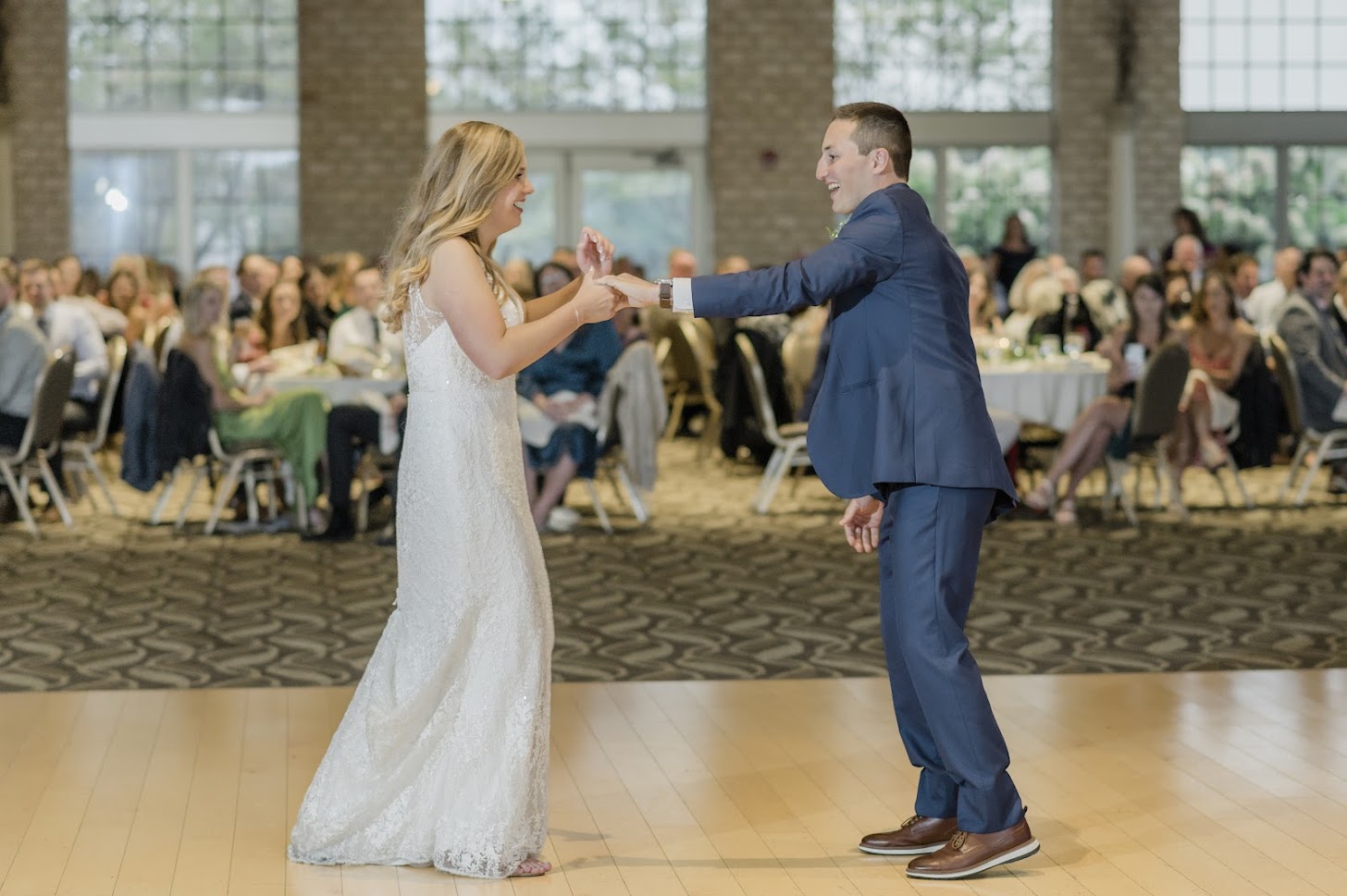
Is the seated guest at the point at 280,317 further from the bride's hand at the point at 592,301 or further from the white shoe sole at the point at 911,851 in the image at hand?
the white shoe sole at the point at 911,851

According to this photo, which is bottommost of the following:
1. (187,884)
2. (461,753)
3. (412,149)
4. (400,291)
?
(187,884)

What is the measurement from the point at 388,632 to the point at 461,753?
0.32m

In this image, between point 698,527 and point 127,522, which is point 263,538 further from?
point 698,527

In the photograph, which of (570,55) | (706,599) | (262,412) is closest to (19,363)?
(262,412)

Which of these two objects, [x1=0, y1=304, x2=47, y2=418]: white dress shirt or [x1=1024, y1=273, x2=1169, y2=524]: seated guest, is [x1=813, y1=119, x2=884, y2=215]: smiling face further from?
[x1=0, y1=304, x2=47, y2=418]: white dress shirt

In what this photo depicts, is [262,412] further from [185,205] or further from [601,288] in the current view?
[185,205]

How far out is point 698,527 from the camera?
30.5 feet

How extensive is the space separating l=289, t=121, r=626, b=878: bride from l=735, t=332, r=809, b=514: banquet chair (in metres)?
5.85

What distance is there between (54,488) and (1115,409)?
5359 mm

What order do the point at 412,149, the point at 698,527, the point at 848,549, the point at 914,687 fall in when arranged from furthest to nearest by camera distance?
the point at 412,149 → the point at 698,527 → the point at 848,549 → the point at 914,687

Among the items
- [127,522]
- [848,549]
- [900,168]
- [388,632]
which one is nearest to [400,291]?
[388,632]

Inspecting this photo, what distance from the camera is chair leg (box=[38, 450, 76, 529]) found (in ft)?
29.7

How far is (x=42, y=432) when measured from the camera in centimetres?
878

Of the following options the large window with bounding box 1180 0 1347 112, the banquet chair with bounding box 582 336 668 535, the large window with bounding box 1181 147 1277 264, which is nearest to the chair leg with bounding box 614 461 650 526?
the banquet chair with bounding box 582 336 668 535
